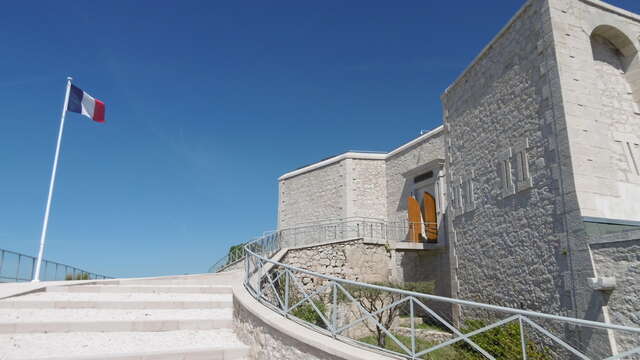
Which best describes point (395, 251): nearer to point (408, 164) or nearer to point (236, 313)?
point (408, 164)

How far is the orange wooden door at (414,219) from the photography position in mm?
14656

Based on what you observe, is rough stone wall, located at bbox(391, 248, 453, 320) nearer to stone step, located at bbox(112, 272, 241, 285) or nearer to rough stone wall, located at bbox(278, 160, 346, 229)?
rough stone wall, located at bbox(278, 160, 346, 229)

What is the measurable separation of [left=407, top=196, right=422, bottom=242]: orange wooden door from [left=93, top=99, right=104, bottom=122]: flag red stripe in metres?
10.9

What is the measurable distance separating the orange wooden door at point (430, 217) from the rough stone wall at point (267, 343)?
10397mm

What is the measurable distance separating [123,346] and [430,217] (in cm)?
1188

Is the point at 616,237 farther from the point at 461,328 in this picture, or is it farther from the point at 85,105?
the point at 85,105

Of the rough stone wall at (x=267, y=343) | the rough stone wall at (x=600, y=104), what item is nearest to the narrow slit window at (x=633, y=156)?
the rough stone wall at (x=600, y=104)

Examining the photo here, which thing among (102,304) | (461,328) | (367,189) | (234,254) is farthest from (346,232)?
(102,304)

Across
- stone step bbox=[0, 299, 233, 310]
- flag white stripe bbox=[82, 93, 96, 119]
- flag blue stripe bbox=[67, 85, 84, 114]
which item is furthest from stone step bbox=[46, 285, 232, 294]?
flag white stripe bbox=[82, 93, 96, 119]

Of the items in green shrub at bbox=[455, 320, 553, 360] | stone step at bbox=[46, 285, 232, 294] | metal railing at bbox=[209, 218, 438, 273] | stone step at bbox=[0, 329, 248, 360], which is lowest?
green shrub at bbox=[455, 320, 553, 360]

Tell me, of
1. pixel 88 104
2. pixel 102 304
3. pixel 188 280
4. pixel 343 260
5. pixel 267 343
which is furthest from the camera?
pixel 343 260

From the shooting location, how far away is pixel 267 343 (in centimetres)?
449

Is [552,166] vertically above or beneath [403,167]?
beneath

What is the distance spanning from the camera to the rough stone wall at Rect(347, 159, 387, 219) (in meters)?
16.8
